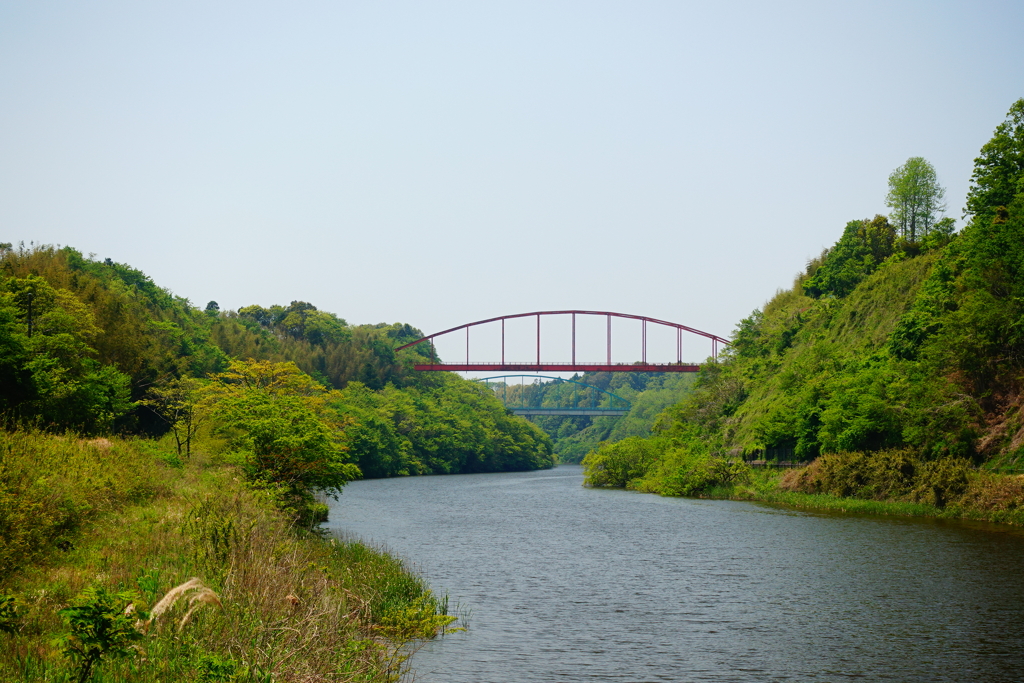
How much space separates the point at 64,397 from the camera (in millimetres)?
39406

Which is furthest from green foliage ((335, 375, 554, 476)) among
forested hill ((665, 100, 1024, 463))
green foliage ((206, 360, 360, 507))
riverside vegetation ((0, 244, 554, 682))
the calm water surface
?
the calm water surface

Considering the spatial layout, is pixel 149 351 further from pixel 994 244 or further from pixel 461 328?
pixel 461 328

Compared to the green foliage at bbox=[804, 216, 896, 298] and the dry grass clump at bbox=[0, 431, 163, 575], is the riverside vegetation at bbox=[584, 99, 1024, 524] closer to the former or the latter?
the green foliage at bbox=[804, 216, 896, 298]

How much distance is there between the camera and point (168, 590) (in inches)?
579

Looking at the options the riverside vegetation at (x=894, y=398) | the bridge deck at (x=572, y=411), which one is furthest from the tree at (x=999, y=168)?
the bridge deck at (x=572, y=411)

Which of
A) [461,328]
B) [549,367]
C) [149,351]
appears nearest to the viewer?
[149,351]

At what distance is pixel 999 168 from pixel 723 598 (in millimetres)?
46199

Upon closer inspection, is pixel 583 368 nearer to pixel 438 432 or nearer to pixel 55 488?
pixel 438 432

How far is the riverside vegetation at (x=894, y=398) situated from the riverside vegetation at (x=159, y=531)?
29.2 meters

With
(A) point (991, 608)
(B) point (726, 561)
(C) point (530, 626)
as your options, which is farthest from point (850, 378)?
(C) point (530, 626)

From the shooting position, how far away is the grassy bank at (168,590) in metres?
10.9

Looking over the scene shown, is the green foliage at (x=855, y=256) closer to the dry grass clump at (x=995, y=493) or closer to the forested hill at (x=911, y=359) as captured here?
the forested hill at (x=911, y=359)

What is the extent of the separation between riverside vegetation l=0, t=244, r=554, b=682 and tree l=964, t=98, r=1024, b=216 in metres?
44.6

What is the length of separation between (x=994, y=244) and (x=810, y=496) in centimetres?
1756
